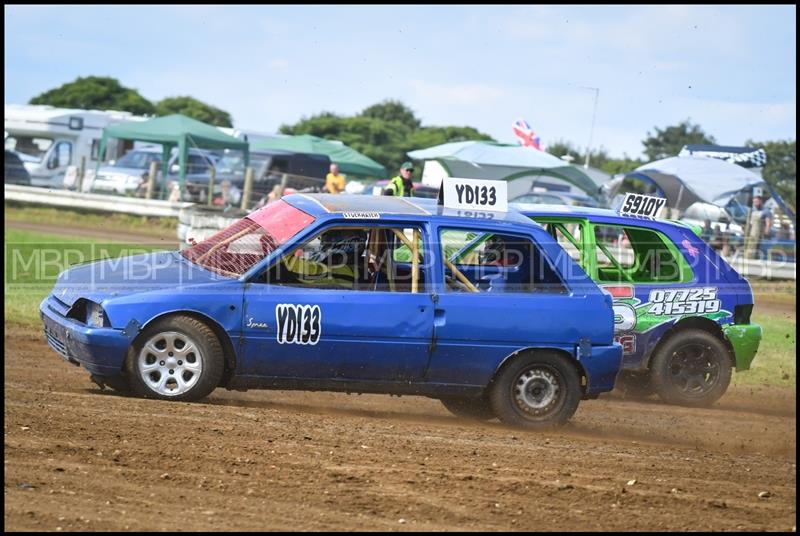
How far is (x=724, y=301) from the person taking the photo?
10328 mm

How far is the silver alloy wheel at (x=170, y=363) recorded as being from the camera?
7742 mm

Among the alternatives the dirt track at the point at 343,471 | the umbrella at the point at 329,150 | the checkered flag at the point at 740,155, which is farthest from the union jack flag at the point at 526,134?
the dirt track at the point at 343,471

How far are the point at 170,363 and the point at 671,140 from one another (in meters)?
44.3

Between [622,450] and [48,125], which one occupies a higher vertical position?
[48,125]

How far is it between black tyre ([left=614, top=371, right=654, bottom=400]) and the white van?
26.2 m

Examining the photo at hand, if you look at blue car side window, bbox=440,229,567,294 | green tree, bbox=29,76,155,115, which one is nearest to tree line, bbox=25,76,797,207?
green tree, bbox=29,76,155,115

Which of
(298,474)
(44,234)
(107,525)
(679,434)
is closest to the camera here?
(107,525)

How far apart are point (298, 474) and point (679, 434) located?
13.8 ft

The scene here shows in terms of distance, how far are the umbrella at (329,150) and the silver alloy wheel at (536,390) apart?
26.3 meters

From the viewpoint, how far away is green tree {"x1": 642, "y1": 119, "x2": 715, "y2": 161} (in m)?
47.2

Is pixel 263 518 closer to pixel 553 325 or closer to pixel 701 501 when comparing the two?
pixel 701 501

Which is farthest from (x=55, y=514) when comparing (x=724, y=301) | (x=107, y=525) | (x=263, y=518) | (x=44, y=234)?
(x=44, y=234)

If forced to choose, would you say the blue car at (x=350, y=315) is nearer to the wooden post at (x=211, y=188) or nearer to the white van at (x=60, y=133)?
the wooden post at (x=211, y=188)

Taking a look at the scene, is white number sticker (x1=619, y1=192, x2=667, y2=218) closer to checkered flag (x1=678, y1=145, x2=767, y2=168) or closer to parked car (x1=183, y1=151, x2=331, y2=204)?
checkered flag (x1=678, y1=145, x2=767, y2=168)
